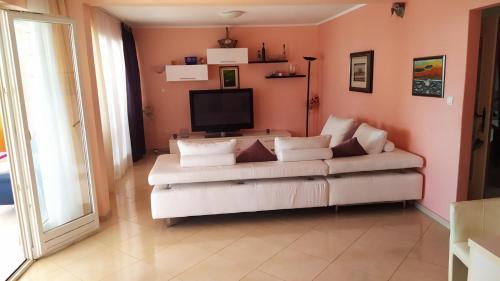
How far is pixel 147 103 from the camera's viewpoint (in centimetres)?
701

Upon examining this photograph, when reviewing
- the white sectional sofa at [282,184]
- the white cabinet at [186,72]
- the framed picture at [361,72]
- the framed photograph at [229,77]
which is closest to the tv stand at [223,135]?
the framed photograph at [229,77]

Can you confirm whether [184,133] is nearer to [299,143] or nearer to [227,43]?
[227,43]

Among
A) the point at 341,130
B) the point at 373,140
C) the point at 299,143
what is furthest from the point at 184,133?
the point at 373,140

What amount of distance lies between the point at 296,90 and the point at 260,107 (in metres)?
0.84

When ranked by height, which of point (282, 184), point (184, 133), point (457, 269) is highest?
point (184, 133)

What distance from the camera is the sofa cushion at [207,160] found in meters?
3.61

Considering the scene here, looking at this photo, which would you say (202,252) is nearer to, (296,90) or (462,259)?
(462,259)

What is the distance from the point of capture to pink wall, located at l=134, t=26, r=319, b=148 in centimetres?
684

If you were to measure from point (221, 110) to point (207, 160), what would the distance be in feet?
11.1

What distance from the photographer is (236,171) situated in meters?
3.53

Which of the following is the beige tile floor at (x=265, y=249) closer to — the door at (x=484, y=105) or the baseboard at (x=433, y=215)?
the baseboard at (x=433, y=215)

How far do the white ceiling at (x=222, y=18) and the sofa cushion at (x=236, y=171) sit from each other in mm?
2450

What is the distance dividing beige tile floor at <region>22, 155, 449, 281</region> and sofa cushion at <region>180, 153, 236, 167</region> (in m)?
0.66

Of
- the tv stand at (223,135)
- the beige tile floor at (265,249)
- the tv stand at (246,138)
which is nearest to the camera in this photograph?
the beige tile floor at (265,249)
